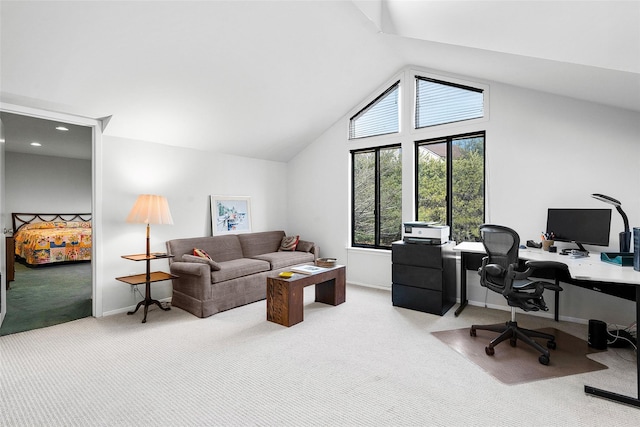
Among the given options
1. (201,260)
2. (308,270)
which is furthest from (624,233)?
(201,260)

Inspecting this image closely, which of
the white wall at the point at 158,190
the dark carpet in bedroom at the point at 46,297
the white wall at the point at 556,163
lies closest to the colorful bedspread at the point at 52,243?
the dark carpet in bedroom at the point at 46,297

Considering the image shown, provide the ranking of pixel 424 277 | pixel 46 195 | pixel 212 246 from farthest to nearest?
pixel 46 195, pixel 212 246, pixel 424 277

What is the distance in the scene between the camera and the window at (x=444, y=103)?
4.19m

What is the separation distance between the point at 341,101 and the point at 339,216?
189 centimetres

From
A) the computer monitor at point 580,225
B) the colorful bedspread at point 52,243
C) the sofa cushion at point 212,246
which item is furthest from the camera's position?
the colorful bedspread at point 52,243

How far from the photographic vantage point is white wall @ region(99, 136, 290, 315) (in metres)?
3.78

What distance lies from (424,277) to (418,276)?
0.07m

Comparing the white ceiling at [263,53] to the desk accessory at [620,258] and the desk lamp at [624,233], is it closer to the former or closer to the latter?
the desk lamp at [624,233]

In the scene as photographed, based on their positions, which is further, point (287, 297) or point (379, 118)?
point (379, 118)

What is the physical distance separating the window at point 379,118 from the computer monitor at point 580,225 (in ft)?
8.02

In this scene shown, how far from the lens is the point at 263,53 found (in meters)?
3.43

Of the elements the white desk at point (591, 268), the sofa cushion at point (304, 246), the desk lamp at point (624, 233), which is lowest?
the sofa cushion at point (304, 246)

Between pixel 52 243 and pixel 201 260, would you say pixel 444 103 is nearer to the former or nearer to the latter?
Result: pixel 201 260

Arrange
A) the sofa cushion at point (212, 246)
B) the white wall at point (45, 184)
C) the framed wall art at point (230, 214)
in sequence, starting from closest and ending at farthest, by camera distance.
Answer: the sofa cushion at point (212, 246) < the framed wall art at point (230, 214) < the white wall at point (45, 184)
